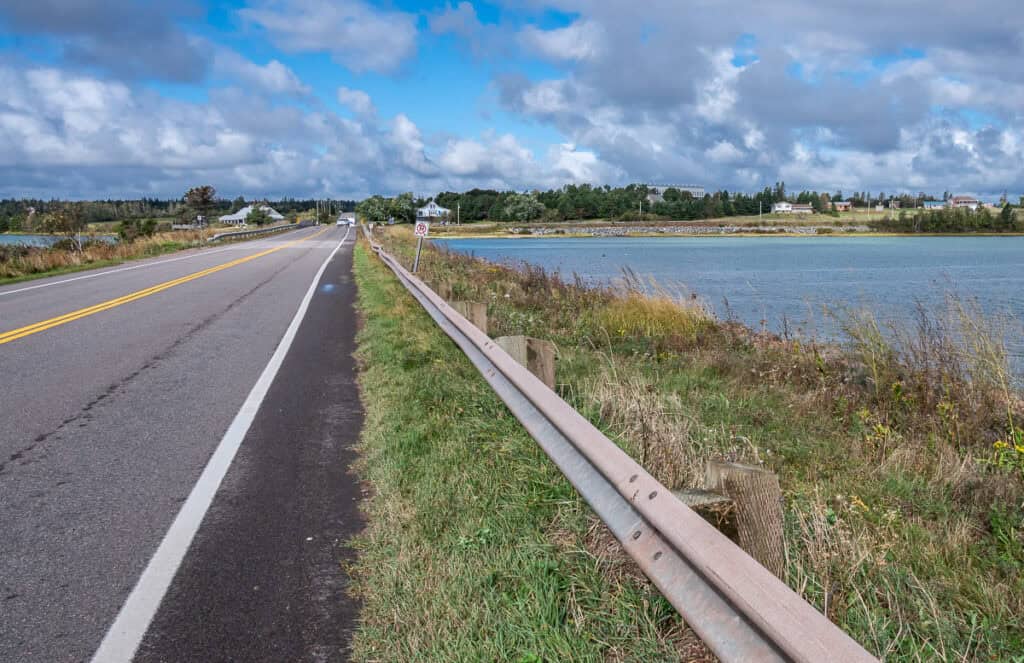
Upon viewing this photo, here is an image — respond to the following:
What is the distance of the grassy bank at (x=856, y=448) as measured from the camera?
10.8ft

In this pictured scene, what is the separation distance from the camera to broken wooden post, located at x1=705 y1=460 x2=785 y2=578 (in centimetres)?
293

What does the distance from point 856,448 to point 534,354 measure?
8.62ft

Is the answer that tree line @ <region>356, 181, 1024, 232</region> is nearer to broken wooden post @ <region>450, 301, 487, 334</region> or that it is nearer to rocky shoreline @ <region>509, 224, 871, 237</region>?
rocky shoreline @ <region>509, 224, 871, 237</region>

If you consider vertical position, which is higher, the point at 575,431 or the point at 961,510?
the point at 575,431

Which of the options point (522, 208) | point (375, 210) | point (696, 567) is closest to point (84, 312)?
point (696, 567)

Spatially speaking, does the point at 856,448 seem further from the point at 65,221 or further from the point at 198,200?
the point at 198,200

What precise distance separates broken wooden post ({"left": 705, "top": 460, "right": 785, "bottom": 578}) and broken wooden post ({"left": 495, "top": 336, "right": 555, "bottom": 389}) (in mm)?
2721

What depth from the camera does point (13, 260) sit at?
26.7m

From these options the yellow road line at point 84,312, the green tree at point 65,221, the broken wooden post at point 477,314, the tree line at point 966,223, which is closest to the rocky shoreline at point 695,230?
the tree line at point 966,223

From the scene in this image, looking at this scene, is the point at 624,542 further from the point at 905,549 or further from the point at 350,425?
the point at 350,425

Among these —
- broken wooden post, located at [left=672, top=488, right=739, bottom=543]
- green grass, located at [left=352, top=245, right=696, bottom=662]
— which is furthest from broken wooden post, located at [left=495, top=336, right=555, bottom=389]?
broken wooden post, located at [left=672, top=488, right=739, bottom=543]

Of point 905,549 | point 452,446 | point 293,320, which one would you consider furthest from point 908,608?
point 293,320

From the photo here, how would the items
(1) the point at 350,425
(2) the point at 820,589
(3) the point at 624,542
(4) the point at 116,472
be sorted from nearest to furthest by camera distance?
1. (3) the point at 624,542
2. (2) the point at 820,589
3. (4) the point at 116,472
4. (1) the point at 350,425

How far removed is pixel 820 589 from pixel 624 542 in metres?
0.93
